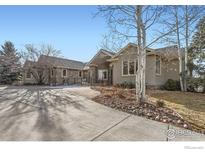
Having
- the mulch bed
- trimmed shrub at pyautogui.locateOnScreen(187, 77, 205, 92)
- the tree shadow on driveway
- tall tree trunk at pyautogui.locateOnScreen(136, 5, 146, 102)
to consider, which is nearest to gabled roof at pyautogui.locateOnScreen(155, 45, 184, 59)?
trimmed shrub at pyautogui.locateOnScreen(187, 77, 205, 92)

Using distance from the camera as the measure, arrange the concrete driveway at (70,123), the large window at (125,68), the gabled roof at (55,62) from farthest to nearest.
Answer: the large window at (125,68) < the gabled roof at (55,62) < the concrete driveway at (70,123)

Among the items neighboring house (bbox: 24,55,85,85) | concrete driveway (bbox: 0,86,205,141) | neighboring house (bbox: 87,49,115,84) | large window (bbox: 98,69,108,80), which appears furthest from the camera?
large window (bbox: 98,69,108,80)

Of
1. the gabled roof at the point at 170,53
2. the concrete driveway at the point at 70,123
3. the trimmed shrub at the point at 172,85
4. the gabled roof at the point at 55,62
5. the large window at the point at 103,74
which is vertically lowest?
the concrete driveway at the point at 70,123

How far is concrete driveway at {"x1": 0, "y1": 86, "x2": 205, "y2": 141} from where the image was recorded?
279 cm

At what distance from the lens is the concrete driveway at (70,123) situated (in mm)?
2791

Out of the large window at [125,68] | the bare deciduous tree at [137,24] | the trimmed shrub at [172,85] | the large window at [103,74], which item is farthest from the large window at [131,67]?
the bare deciduous tree at [137,24]

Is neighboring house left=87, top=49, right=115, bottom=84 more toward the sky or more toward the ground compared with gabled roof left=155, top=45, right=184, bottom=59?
more toward the ground

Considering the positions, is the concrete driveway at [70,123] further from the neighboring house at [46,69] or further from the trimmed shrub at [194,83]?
the trimmed shrub at [194,83]

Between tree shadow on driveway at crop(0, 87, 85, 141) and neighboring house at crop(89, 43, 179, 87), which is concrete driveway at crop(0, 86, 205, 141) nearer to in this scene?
tree shadow on driveway at crop(0, 87, 85, 141)

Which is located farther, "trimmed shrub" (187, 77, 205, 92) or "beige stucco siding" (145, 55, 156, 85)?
"beige stucco siding" (145, 55, 156, 85)

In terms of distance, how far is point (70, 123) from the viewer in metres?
3.21

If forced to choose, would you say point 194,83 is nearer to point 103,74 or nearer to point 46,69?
point 103,74

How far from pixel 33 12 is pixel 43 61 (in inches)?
114
